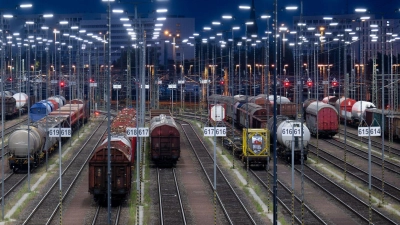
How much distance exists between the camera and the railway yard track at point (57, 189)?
28453 millimetres

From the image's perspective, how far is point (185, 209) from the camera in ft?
98.6

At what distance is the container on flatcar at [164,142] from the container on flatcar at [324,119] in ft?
53.8

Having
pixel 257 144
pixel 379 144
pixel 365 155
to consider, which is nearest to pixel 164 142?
pixel 257 144

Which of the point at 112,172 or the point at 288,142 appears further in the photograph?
the point at 288,142

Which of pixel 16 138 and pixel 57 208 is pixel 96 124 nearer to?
pixel 16 138

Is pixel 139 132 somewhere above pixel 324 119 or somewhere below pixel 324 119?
above

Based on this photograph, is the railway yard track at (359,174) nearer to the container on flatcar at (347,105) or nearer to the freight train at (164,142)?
the freight train at (164,142)

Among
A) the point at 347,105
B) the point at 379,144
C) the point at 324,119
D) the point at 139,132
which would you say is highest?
the point at 347,105

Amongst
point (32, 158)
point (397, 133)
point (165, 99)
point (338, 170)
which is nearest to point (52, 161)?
point (32, 158)

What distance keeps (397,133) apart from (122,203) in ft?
101

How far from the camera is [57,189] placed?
35.5 m

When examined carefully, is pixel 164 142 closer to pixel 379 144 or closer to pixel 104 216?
pixel 104 216

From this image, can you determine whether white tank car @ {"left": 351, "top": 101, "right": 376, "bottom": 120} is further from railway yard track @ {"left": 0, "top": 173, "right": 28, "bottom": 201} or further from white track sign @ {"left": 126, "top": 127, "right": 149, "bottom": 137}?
white track sign @ {"left": 126, "top": 127, "right": 149, "bottom": 137}

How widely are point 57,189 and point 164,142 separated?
8.18 metres
